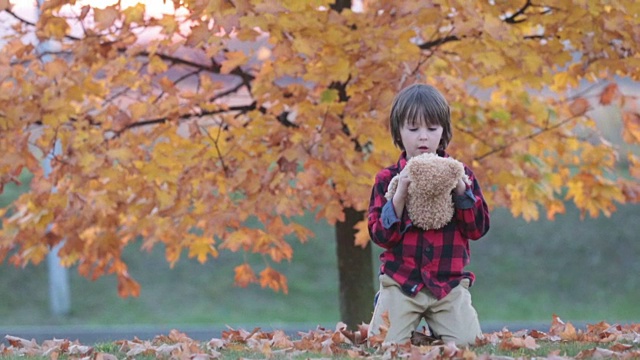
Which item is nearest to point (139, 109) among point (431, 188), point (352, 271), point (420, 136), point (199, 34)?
point (199, 34)

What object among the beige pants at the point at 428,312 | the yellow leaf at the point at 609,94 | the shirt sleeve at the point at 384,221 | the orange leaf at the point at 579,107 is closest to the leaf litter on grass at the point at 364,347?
the beige pants at the point at 428,312

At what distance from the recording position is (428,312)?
15.3 feet

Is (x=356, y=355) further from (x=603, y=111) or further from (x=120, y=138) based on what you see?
(x=603, y=111)

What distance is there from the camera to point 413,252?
454cm

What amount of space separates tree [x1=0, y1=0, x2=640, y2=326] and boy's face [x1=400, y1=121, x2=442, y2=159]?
130 cm

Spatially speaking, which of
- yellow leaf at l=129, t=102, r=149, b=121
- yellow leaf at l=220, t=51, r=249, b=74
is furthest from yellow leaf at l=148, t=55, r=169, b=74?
yellow leaf at l=220, t=51, r=249, b=74

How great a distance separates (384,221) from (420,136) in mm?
433

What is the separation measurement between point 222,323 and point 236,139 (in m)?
10.1

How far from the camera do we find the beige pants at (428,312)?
179 inches

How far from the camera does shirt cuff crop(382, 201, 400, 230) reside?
4.36m

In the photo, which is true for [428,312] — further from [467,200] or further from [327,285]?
[327,285]

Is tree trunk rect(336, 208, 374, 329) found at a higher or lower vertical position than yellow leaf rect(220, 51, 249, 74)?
lower

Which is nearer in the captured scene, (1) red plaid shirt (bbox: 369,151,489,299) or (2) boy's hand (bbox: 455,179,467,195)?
(2) boy's hand (bbox: 455,179,467,195)

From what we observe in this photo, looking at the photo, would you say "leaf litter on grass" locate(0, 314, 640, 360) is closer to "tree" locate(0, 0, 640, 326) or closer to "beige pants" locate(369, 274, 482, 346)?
"beige pants" locate(369, 274, 482, 346)
